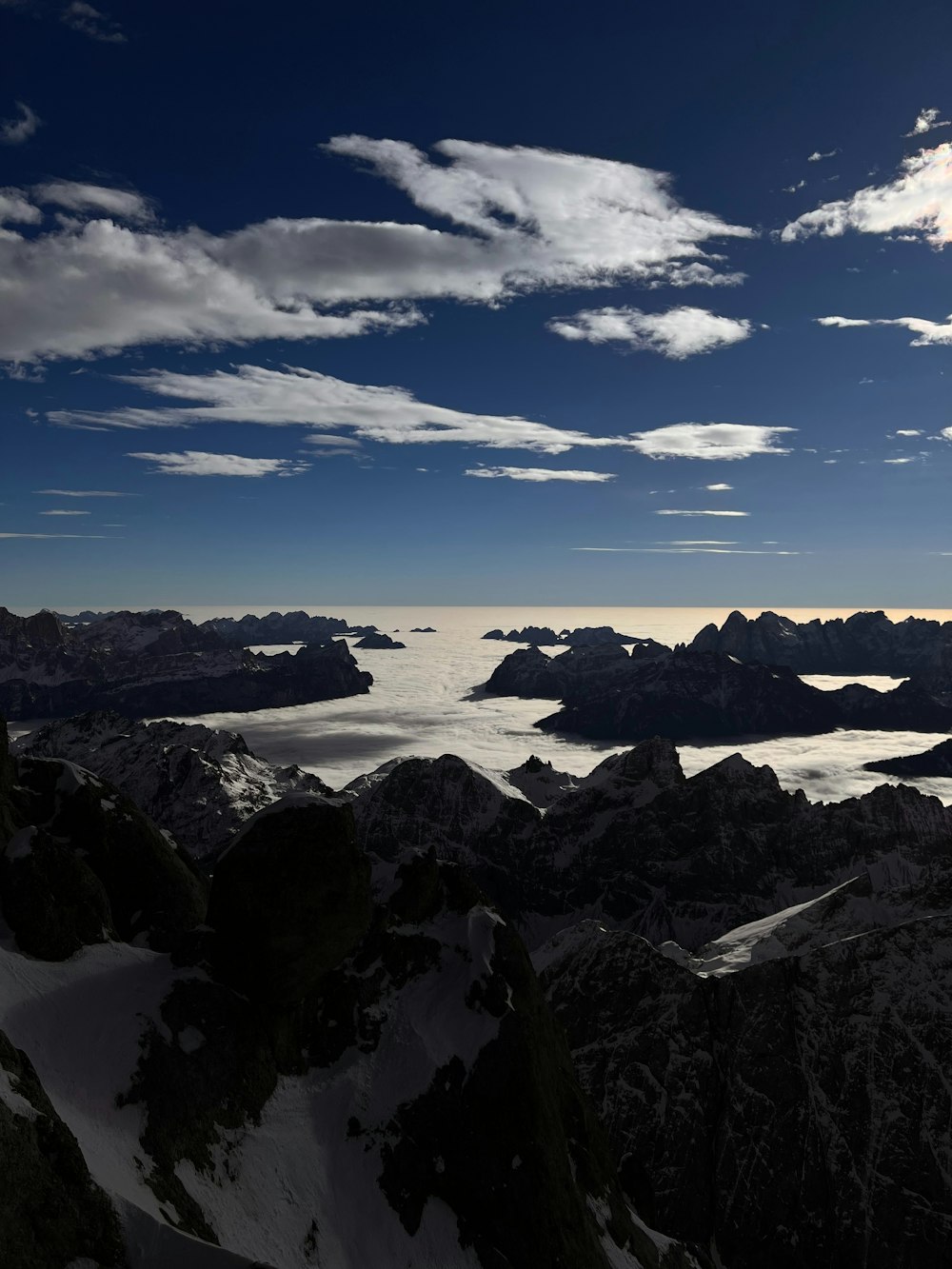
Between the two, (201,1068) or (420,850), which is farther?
(420,850)

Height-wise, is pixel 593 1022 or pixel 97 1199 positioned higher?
pixel 97 1199

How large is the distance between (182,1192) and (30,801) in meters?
A: 36.6

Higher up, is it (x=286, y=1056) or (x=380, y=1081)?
(x=286, y=1056)

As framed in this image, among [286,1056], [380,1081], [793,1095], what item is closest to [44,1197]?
[286,1056]

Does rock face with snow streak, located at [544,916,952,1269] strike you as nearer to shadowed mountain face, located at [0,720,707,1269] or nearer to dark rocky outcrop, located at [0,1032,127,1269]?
shadowed mountain face, located at [0,720,707,1269]

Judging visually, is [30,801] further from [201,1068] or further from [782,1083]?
[782,1083]

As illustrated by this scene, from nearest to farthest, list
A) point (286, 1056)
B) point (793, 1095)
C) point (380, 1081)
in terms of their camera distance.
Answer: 1. point (286, 1056)
2. point (380, 1081)
3. point (793, 1095)

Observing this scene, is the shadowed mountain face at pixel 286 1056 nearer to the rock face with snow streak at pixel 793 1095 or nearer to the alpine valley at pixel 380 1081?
the alpine valley at pixel 380 1081

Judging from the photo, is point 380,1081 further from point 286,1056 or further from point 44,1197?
point 44,1197

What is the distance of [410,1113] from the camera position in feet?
172

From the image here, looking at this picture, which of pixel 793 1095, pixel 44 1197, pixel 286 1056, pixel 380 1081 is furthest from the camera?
pixel 793 1095

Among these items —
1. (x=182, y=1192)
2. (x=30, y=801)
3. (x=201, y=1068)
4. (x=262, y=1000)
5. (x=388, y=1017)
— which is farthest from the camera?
(x=30, y=801)

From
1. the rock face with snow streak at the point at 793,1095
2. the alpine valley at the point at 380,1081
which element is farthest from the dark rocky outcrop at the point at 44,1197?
the rock face with snow streak at the point at 793,1095

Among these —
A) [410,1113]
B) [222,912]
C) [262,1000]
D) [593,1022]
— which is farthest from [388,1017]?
[593,1022]
